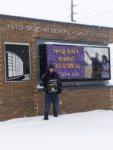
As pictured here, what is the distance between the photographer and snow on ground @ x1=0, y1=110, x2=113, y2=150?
10625mm

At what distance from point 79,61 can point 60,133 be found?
5359 mm

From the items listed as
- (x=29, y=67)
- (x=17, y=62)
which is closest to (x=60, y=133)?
(x=17, y=62)

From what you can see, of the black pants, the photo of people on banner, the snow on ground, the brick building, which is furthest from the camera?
the photo of people on banner

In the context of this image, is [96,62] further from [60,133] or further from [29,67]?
[60,133]

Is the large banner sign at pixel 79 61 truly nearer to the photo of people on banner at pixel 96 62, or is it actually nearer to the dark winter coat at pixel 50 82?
the photo of people on banner at pixel 96 62

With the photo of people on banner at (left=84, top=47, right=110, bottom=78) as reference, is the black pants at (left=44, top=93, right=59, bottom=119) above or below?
below

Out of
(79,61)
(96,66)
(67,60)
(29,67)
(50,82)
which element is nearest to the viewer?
(50,82)

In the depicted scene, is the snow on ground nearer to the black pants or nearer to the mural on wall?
the black pants

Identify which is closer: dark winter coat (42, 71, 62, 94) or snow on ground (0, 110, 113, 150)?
snow on ground (0, 110, 113, 150)

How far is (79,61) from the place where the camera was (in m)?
17.3

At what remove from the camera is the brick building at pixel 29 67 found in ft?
49.9

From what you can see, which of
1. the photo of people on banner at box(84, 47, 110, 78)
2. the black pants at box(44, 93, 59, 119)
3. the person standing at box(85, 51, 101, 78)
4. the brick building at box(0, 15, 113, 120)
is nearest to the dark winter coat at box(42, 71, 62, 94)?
the black pants at box(44, 93, 59, 119)

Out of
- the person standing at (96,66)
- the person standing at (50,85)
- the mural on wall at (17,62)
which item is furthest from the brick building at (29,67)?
the person standing at (50,85)

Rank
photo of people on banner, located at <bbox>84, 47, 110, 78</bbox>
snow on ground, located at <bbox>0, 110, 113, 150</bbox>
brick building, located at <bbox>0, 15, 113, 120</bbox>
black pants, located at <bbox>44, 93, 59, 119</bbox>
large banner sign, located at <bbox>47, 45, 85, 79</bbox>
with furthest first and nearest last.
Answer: photo of people on banner, located at <bbox>84, 47, 110, 78</bbox> → large banner sign, located at <bbox>47, 45, 85, 79</bbox> → black pants, located at <bbox>44, 93, 59, 119</bbox> → brick building, located at <bbox>0, 15, 113, 120</bbox> → snow on ground, located at <bbox>0, 110, 113, 150</bbox>
